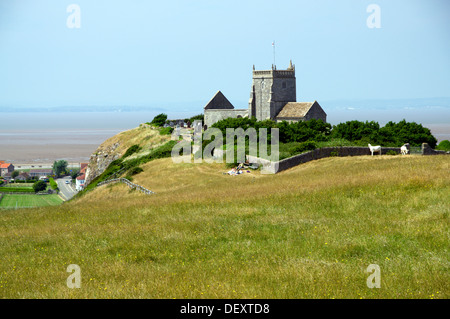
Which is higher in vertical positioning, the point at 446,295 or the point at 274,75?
the point at 274,75

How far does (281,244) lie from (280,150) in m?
32.6

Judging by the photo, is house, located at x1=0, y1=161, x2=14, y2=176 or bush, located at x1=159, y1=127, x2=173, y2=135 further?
house, located at x1=0, y1=161, x2=14, y2=176

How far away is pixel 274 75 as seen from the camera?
4013 inches

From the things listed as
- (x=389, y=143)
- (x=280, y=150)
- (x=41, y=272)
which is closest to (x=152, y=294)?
(x=41, y=272)

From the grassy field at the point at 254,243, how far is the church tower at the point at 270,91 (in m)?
75.8

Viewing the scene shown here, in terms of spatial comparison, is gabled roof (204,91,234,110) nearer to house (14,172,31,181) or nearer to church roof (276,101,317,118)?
church roof (276,101,317,118)

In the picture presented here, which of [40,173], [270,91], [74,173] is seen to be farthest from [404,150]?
[40,173]

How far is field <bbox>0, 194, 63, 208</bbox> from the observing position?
11756 cm

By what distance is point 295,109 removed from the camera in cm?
9431

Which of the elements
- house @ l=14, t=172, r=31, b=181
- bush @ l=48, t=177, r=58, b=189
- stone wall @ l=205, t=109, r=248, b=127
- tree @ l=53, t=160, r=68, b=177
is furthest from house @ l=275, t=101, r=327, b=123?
house @ l=14, t=172, r=31, b=181

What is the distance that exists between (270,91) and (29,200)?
65720mm

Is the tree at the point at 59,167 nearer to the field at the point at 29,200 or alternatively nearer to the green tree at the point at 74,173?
the green tree at the point at 74,173

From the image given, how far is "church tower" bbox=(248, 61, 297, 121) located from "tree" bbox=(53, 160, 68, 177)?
89.6 m
